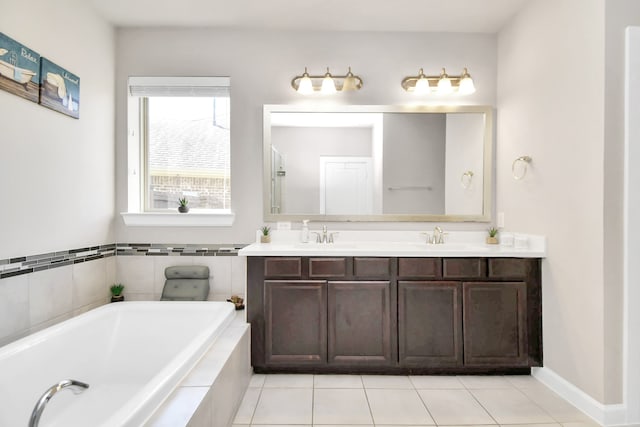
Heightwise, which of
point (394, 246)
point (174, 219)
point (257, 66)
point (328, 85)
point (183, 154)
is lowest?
point (394, 246)

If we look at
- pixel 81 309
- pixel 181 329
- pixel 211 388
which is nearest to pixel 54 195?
pixel 81 309

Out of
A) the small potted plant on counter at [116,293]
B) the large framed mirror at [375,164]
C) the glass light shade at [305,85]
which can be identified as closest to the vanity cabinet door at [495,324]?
the large framed mirror at [375,164]

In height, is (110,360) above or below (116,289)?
below

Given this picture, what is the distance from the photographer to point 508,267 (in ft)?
7.34

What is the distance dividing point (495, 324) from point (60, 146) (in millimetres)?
3008

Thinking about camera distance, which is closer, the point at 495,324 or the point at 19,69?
the point at 19,69

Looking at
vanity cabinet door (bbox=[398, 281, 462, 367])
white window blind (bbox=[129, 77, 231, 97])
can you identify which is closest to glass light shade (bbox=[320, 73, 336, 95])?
white window blind (bbox=[129, 77, 231, 97])

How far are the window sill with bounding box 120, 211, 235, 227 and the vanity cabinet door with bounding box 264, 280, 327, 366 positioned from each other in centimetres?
77

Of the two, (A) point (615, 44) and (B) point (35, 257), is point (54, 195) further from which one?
(A) point (615, 44)

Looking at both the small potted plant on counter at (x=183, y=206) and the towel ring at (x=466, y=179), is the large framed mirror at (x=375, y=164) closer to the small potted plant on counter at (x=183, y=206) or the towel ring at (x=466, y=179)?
the towel ring at (x=466, y=179)

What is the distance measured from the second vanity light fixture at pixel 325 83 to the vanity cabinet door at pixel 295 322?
1493 mm

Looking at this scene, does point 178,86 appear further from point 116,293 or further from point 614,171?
point 614,171

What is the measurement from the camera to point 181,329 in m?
2.13

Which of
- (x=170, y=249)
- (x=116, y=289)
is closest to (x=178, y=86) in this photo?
(x=170, y=249)
